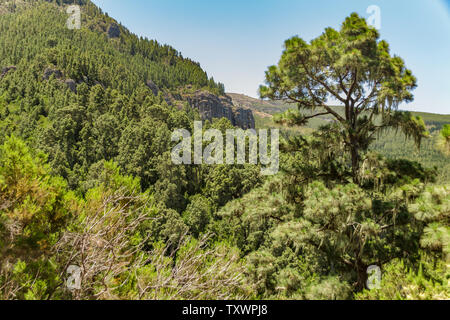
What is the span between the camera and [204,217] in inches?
1069

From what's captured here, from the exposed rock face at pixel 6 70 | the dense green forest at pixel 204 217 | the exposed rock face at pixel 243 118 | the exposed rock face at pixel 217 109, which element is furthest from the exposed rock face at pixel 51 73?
the exposed rock face at pixel 243 118

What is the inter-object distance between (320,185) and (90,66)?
273 feet

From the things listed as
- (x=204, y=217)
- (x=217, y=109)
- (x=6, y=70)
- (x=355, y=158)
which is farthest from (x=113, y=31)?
(x=355, y=158)

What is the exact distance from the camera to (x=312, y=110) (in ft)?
20.3

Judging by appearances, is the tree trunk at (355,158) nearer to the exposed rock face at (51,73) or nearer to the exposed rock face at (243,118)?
the exposed rock face at (51,73)

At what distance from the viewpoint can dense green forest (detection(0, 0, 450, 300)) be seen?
3.03 metres

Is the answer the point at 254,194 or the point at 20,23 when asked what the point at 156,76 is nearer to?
the point at 20,23

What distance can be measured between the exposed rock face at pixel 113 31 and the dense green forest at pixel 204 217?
85351 mm

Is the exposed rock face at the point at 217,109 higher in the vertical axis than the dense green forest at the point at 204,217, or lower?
higher

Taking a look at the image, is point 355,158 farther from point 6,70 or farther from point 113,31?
point 113,31

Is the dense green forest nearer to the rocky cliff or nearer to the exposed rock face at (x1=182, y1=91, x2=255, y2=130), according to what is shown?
the rocky cliff

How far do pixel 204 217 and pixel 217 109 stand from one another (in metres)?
68.8

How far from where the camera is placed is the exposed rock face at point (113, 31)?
130m

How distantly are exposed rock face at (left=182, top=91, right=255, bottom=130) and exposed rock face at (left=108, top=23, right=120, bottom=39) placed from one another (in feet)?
213
